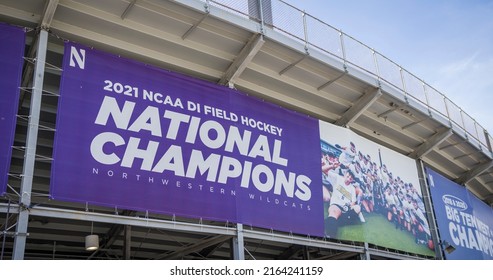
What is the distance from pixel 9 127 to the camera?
10.8 m

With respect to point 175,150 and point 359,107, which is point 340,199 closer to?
point 359,107

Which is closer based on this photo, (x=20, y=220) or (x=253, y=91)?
(x=20, y=220)

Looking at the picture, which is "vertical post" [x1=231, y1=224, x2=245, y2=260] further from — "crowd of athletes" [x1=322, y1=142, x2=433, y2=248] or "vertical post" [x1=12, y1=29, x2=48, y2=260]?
"vertical post" [x1=12, y1=29, x2=48, y2=260]

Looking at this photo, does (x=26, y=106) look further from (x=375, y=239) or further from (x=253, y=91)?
(x=375, y=239)

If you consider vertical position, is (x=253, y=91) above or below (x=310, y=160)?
above

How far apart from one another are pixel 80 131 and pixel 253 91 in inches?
248

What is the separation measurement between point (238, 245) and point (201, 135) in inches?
122

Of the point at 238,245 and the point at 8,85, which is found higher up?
the point at 8,85

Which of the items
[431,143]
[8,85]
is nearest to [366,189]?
[431,143]

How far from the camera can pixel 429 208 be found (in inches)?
839

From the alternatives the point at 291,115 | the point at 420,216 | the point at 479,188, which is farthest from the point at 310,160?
the point at 479,188

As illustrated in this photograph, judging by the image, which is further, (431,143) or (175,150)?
(431,143)

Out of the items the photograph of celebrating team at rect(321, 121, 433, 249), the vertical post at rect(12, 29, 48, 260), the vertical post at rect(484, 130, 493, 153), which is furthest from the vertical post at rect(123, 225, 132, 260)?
the vertical post at rect(484, 130, 493, 153)
